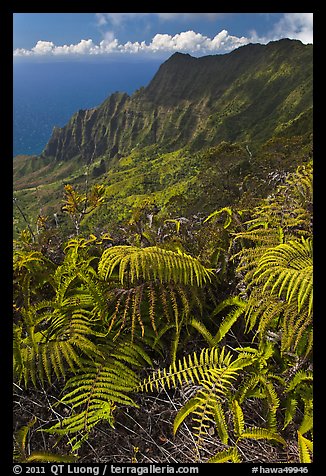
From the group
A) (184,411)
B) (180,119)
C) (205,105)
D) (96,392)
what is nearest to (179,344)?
(184,411)

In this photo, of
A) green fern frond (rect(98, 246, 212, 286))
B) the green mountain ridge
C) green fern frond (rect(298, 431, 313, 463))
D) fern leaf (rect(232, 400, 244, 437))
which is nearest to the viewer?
green fern frond (rect(298, 431, 313, 463))

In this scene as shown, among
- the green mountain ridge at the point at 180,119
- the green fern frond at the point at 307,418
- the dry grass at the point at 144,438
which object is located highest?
the green mountain ridge at the point at 180,119

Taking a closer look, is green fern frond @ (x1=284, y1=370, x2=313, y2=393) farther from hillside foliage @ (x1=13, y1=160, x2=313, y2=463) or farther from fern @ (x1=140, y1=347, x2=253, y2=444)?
fern @ (x1=140, y1=347, x2=253, y2=444)

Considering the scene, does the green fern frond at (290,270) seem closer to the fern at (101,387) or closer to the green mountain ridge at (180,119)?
the fern at (101,387)

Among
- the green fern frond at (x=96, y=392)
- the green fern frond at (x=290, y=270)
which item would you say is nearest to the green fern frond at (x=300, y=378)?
the green fern frond at (x=290, y=270)

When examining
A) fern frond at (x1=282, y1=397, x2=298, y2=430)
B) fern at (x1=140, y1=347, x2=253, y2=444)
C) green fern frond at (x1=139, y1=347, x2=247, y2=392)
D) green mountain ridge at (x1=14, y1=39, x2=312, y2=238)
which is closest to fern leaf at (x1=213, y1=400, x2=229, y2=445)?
fern at (x1=140, y1=347, x2=253, y2=444)

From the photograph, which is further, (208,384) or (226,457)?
(208,384)

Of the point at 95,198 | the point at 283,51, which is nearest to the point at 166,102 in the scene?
the point at 283,51

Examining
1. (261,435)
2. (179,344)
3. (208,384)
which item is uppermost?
(179,344)

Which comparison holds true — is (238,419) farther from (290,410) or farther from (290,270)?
(290,270)
